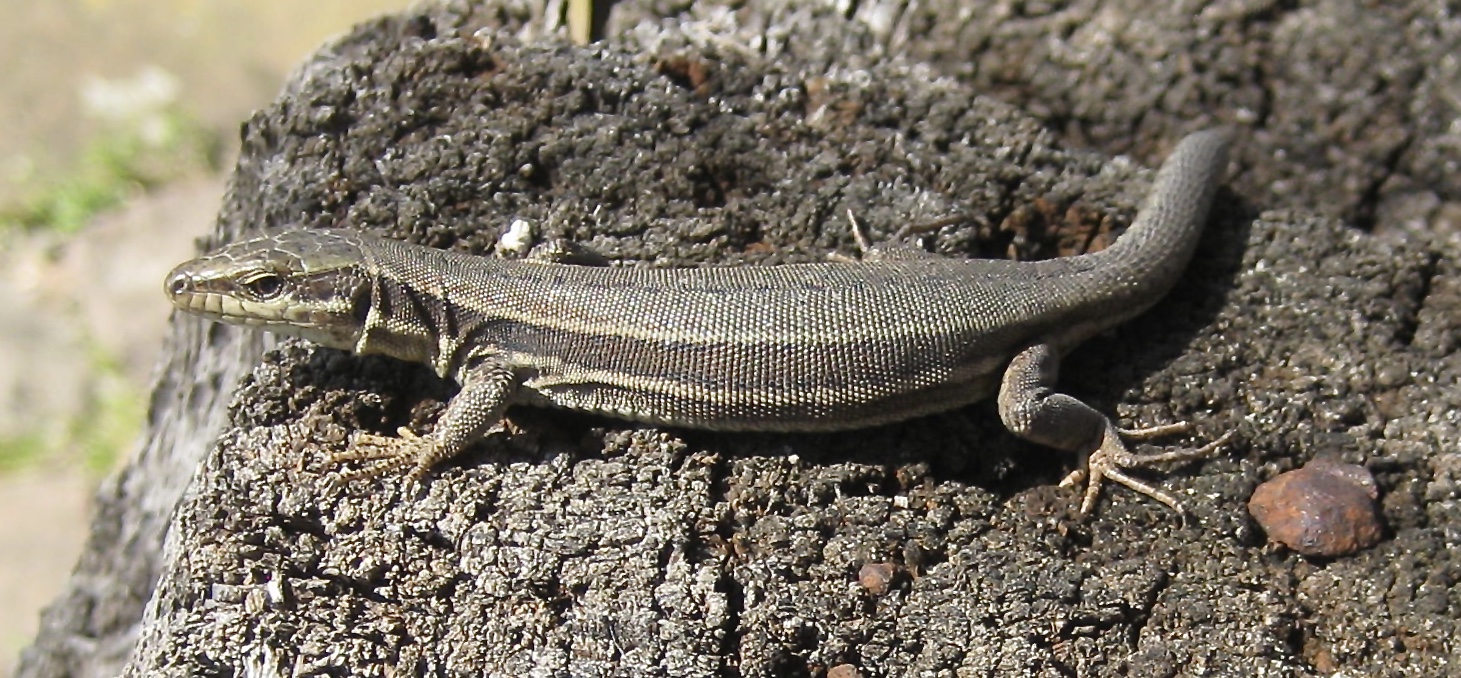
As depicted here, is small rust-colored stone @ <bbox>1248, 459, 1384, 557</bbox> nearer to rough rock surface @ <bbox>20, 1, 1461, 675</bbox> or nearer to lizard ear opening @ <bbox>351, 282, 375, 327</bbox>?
rough rock surface @ <bbox>20, 1, 1461, 675</bbox>

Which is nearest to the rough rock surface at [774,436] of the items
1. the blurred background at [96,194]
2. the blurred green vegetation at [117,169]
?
the blurred background at [96,194]

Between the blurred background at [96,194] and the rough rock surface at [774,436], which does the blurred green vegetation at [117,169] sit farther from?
the rough rock surface at [774,436]

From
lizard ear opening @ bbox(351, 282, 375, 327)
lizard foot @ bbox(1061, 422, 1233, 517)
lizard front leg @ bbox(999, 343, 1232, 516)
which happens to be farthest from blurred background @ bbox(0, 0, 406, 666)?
lizard foot @ bbox(1061, 422, 1233, 517)

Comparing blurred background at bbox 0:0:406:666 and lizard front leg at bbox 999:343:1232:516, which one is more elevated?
blurred background at bbox 0:0:406:666

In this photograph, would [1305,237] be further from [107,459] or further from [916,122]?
[107,459]

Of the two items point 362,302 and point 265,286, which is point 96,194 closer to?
point 265,286

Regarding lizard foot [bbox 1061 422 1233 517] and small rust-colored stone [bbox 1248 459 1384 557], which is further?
lizard foot [bbox 1061 422 1233 517]

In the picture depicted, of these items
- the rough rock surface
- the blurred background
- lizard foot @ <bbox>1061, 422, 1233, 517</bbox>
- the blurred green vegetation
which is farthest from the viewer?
the blurred green vegetation
